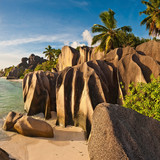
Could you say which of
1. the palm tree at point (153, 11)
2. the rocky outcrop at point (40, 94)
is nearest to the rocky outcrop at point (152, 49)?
the rocky outcrop at point (40, 94)

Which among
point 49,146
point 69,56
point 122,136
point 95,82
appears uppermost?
point 69,56

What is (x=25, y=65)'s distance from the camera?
91375 millimetres

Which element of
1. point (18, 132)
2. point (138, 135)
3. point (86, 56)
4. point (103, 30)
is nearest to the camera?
point (138, 135)

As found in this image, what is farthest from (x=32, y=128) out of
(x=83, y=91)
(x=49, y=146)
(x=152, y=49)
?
(x=152, y=49)

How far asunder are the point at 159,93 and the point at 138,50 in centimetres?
535

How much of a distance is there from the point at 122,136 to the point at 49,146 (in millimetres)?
4872

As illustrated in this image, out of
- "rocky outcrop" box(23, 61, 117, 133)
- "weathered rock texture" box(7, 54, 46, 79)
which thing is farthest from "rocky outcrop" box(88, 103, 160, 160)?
"weathered rock texture" box(7, 54, 46, 79)

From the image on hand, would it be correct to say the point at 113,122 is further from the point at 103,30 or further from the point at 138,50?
the point at 103,30

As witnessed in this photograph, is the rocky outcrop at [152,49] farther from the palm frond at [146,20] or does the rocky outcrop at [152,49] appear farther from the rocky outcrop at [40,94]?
the palm frond at [146,20]

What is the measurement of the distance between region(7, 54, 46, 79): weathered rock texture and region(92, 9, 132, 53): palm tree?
68.8 m

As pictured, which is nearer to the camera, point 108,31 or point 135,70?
point 135,70

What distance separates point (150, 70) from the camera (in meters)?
7.31

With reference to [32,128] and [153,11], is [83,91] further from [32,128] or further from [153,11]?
[153,11]

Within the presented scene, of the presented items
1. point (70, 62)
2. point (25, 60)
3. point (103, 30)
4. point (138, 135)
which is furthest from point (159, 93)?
point (25, 60)
